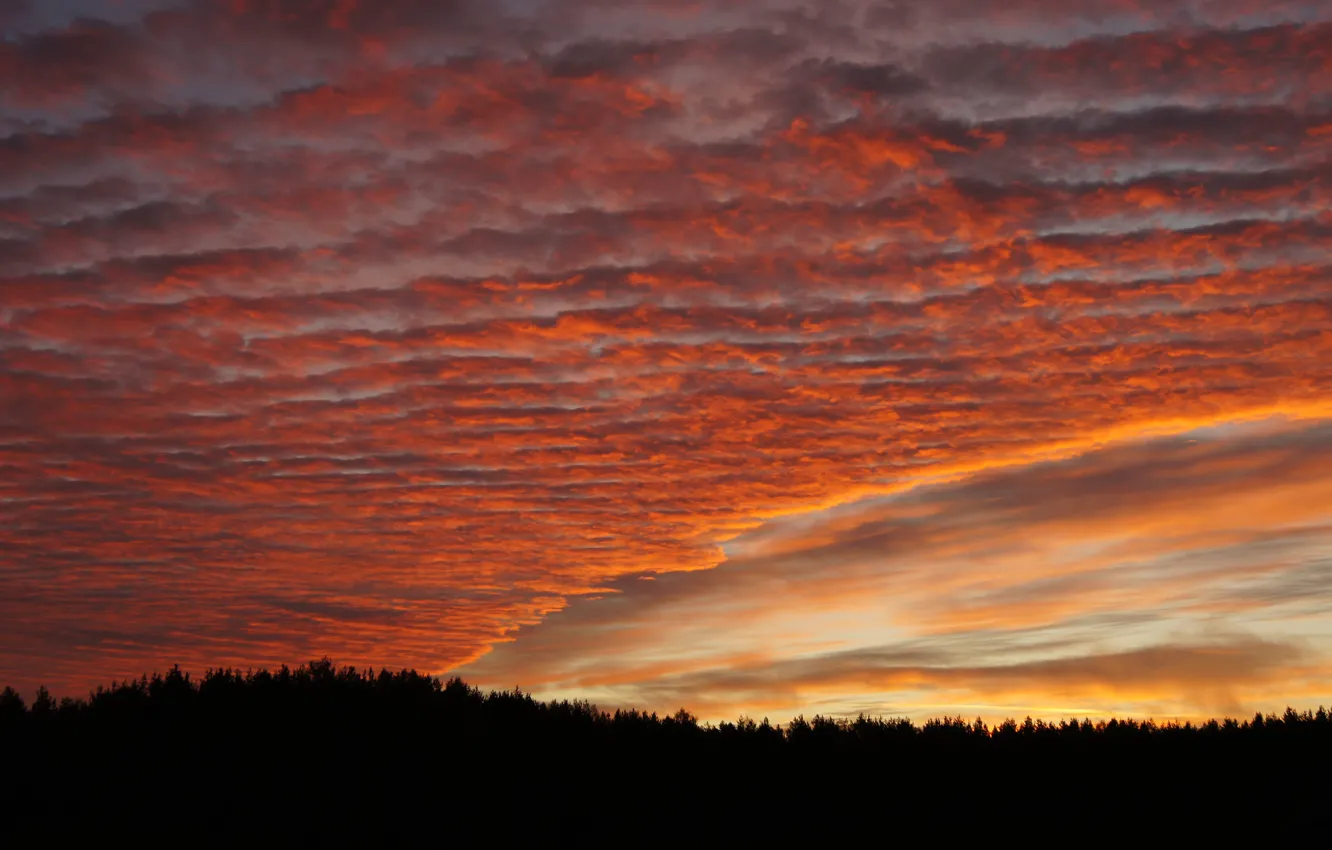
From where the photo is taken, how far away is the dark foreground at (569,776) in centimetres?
1812

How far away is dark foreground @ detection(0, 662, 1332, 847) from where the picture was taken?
18.1 metres

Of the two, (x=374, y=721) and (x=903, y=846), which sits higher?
(x=374, y=721)

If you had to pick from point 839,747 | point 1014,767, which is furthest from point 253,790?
point 1014,767

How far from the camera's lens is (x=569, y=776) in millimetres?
21188

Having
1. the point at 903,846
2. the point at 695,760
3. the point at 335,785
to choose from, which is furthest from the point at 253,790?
the point at 903,846

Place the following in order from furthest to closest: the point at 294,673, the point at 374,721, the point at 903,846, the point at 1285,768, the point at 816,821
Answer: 1. the point at 294,673
2. the point at 374,721
3. the point at 1285,768
4. the point at 816,821
5. the point at 903,846

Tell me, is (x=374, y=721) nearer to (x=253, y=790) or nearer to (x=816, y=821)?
(x=253, y=790)

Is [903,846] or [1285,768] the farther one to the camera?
[1285,768]

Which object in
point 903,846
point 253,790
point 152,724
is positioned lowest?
point 903,846

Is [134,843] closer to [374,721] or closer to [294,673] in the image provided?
[374,721]

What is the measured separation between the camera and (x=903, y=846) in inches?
730

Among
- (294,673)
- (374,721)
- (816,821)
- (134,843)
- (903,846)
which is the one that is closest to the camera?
(134,843)

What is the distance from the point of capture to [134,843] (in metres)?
17.0

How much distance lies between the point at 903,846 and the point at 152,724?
13811 mm
